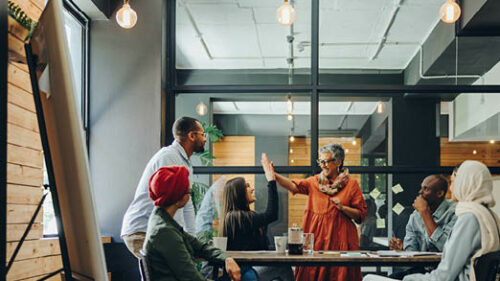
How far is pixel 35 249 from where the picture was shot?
3.68m

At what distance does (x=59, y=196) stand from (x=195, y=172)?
4.25m

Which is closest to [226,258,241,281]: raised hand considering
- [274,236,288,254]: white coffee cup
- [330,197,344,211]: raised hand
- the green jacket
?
the green jacket

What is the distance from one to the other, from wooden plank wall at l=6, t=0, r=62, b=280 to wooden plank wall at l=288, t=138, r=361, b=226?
2.26m

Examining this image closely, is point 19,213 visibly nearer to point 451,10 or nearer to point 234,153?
point 234,153

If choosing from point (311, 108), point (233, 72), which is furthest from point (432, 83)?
point (233, 72)

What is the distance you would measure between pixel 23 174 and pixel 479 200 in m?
2.50

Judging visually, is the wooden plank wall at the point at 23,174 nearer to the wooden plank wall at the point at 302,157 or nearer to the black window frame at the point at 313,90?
the black window frame at the point at 313,90

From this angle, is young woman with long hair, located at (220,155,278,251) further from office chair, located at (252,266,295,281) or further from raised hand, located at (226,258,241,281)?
raised hand, located at (226,258,241,281)

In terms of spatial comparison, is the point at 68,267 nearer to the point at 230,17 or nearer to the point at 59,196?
the point at 59,196

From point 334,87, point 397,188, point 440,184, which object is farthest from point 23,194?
point 397,188

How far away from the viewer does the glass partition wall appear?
551cm

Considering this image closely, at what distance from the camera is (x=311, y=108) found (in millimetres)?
5570

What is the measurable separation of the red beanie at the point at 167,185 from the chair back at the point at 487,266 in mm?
1388

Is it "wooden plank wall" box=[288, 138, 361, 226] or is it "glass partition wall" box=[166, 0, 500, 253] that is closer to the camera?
"wooden plank wall" box=[288, 138, 361, 226]
